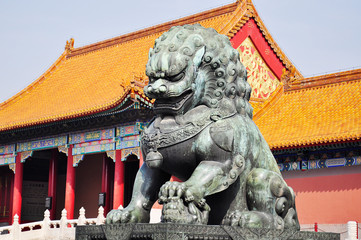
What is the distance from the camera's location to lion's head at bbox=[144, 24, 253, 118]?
4973 millimetres

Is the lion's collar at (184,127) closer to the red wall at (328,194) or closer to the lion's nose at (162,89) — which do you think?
the lion's nose at (162,89)

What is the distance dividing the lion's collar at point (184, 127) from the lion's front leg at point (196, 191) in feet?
0.93

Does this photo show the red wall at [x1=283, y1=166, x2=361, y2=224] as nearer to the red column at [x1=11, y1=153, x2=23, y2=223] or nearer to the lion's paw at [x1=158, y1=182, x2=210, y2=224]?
the red column at [x1=11, y1=153, x2=23, y2=223]

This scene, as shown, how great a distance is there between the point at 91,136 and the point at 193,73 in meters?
16.4

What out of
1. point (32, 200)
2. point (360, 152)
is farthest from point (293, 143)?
point (32, 200)

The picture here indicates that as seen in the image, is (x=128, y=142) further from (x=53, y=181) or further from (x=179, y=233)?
(x=179, y=233)

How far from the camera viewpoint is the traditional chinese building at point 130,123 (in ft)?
54.8

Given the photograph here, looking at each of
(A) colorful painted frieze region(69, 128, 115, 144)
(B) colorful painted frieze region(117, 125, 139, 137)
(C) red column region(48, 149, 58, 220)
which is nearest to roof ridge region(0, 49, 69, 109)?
(C) red column region(48, 149, 58, 220)

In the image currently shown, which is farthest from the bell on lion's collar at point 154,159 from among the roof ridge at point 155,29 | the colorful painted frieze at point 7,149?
the colorful painted frieze at point 7,149

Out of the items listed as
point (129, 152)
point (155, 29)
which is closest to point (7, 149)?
point (129, 152)

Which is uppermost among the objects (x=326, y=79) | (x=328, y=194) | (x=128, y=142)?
(x=326, y=79)

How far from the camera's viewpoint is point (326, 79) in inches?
764

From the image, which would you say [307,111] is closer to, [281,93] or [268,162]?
[281,93]

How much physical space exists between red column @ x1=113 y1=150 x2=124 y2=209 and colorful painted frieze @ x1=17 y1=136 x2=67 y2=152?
2.86 meters
